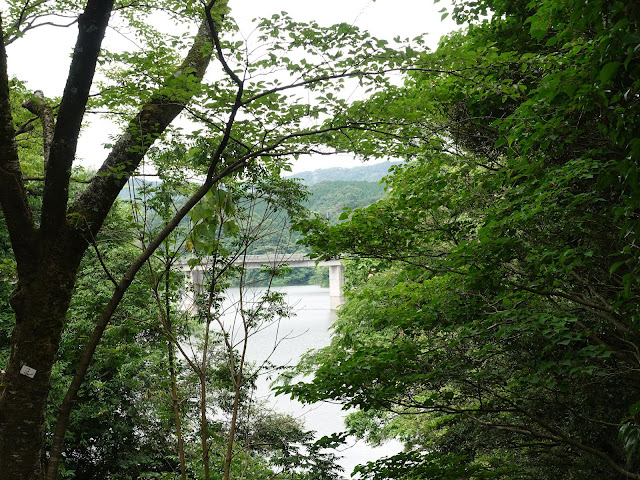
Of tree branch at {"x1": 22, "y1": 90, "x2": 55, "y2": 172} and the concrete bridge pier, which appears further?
the concrete bridge pier

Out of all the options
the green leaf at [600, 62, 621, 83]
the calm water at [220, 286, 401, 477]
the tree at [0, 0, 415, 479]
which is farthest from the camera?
the calm water at [220, 286, 401, 477]

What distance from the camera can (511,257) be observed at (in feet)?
11.3

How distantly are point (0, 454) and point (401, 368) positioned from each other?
2.68 meters

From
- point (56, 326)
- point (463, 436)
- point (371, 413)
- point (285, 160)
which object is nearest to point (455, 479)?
point (463, 436)

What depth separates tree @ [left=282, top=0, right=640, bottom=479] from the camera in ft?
9.04

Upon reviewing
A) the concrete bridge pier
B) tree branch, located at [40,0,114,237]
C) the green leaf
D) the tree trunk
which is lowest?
the concrete bridge pier

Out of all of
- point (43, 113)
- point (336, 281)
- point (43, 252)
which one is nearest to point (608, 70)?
point (43, 252)

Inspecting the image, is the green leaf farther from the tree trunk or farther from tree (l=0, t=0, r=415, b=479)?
the tree trunk

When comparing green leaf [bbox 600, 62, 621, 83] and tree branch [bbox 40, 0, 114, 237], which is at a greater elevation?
tree branch [bbox 40, 0, 114, 237]

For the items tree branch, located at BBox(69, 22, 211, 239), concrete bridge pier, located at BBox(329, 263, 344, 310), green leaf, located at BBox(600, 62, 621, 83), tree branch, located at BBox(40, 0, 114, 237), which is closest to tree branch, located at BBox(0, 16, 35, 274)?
tree branch, located at BBox(40, 0, 114, 237)

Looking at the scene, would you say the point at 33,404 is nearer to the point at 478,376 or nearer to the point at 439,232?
the point at 478,376

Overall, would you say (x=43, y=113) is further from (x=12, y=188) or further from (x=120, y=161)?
(x=12, y=188)

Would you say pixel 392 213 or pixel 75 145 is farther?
pixel 392 213

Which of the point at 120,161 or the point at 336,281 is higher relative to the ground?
the point at 120,161
